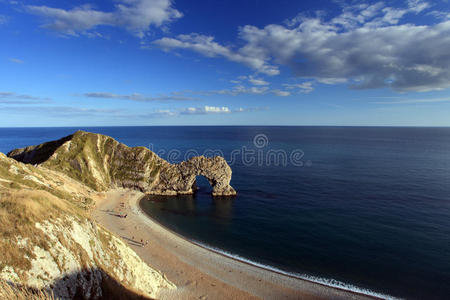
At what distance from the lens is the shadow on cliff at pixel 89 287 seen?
1509cm

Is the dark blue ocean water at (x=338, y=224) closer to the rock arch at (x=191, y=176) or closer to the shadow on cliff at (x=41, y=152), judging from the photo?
the rock arch at (x=191, y=176)

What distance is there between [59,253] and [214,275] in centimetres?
2291

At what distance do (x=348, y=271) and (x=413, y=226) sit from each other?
2481 cm

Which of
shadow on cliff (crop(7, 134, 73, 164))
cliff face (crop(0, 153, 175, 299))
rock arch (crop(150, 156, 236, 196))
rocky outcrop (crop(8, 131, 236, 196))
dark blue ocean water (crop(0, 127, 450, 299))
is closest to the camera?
cliff face (crop(0, 153, 175, 299))

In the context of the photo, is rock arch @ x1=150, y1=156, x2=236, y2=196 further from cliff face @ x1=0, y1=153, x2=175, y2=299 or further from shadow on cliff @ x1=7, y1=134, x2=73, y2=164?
cliff face @ x1=0, y1=153, x2=175, y2=299

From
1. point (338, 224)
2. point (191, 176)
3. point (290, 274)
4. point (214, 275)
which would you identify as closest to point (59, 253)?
point (214, 275)

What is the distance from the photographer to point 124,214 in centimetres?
5253

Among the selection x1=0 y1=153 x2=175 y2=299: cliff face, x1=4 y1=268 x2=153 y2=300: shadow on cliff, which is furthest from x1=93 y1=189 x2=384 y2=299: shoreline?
x1=4 y1=268 x2=153 y2=300: shadow on cliff

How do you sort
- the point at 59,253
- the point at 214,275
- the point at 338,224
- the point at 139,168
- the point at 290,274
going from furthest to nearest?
the point at 139,168, the point at 338,224, the point at 290,274, the point at 214,275, the point at 59,253

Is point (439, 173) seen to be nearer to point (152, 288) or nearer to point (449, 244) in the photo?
point (449, 244)

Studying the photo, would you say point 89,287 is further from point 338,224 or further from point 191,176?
point 191,176

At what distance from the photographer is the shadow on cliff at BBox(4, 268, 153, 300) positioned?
15.1 metres

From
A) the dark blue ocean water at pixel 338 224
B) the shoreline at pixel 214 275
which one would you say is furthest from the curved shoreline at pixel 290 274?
the dark blue ocean water at pixel 338 224

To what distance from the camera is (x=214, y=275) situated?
3284 centimetres
